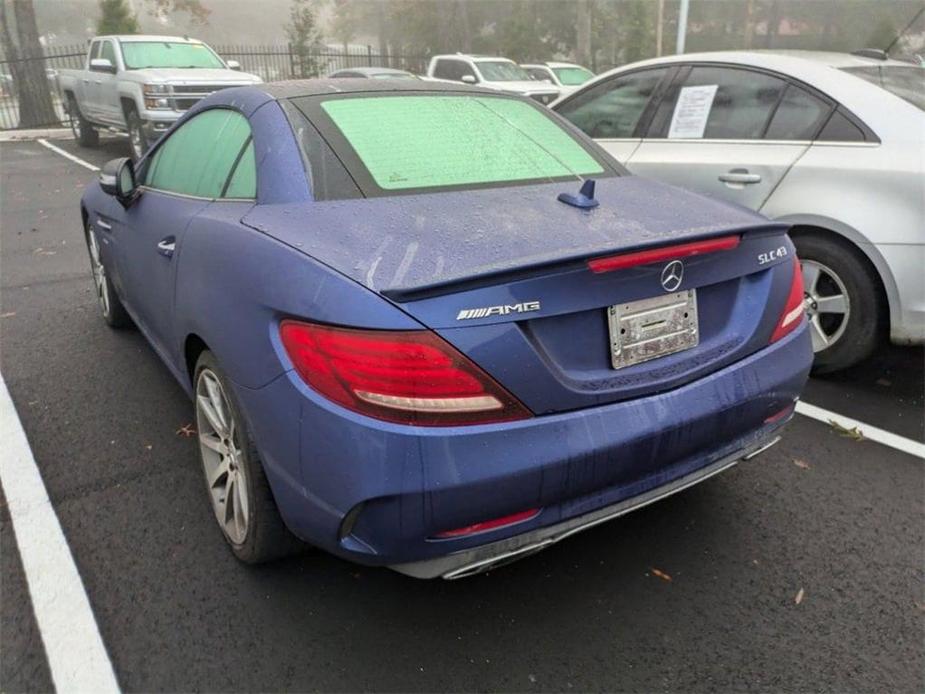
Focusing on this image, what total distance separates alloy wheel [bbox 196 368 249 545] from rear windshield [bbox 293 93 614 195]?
87cm

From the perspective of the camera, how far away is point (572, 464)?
1.85 meters

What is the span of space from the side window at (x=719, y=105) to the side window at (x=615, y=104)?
18cm

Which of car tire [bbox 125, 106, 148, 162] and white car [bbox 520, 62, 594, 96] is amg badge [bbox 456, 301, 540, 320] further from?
white car [bbox 520, 62, 594, 96]

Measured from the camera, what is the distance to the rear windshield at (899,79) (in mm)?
3858

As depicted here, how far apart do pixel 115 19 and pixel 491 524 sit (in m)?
27.2

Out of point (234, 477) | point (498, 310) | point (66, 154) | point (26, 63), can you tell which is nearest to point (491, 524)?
point (498, 310)

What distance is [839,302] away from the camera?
378 centimetres

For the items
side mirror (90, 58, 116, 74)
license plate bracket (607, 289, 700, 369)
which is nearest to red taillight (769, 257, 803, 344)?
license plate bracket (607, 289, 700, 369)

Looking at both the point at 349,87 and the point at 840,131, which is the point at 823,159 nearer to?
the point at 840,131

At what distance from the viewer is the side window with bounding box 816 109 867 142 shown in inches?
146

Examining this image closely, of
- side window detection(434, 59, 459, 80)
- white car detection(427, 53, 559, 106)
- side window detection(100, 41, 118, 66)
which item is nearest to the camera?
side window detection(100, 41, 118, 66)

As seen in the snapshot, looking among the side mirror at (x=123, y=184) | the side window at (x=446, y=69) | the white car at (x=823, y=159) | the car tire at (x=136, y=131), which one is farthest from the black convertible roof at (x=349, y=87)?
the side window at (x=446, y=69)

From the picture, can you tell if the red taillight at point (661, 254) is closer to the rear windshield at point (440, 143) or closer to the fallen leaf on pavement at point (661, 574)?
the rear windshield at point (440, 143)

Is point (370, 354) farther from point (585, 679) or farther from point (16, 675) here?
point (16, 675)
